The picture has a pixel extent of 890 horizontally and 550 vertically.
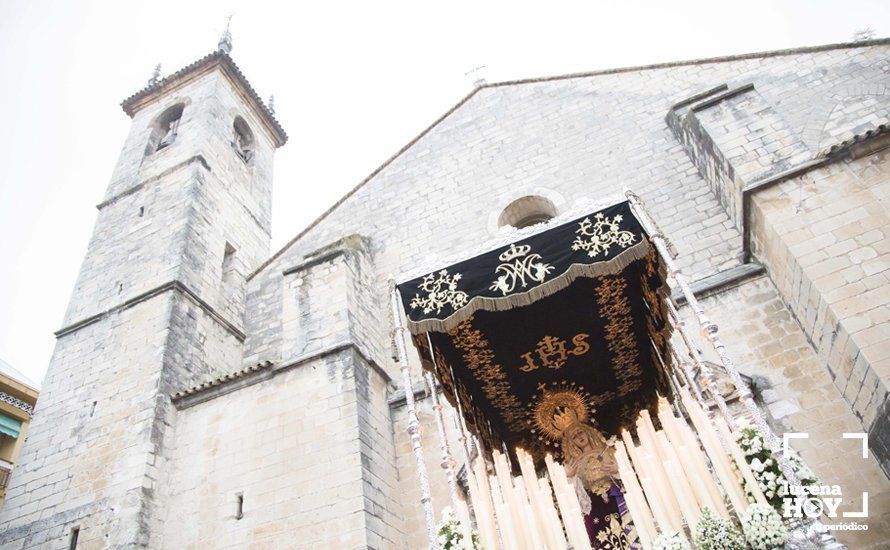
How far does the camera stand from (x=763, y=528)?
375 centimetres

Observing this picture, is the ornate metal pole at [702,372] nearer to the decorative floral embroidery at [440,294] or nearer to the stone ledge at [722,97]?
the decorative floral embroidery at [440,294]

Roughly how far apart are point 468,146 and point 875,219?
21.0 ft

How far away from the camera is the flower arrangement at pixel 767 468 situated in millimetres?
4020

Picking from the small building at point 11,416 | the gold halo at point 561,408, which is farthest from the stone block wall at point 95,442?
the small building at point 11,416

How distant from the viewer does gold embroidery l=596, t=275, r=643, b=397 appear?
5.79 m

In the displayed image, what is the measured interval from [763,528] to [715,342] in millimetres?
1246

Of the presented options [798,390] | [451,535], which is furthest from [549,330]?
[798,390]

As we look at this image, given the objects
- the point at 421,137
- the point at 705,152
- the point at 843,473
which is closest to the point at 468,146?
the point at 421,137

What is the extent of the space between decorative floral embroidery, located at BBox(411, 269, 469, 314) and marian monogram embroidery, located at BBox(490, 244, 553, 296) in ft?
1.07

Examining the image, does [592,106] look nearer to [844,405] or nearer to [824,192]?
[824,192]

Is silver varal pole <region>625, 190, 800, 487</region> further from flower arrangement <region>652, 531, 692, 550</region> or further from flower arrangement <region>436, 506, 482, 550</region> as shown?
flower arrangement <region>436, 506, 482, 550</region>

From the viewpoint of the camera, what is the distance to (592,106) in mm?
10297

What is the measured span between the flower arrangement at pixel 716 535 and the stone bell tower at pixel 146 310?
573 centimetres

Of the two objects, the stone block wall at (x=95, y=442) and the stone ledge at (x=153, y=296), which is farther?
the stone ledge at (x=153, y=296)
